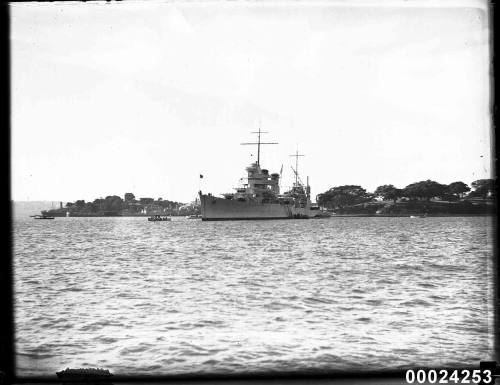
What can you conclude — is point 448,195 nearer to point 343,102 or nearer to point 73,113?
point 343,102

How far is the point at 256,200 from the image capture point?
31.3 m

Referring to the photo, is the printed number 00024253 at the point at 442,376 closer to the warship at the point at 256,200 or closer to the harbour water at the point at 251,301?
the harbour water at the point at 251,301

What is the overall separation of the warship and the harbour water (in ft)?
8.38

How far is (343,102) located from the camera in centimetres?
3259

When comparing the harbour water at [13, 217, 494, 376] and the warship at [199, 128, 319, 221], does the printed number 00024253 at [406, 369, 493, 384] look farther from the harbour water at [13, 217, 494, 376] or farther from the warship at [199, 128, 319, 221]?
the warship at [199, 128, 319, 221]

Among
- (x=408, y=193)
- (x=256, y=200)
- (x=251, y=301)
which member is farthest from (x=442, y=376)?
(x=256, y=200)

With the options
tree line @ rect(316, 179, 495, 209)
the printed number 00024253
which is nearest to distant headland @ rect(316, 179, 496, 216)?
tree line @ rect(316, 179, 495, 209)

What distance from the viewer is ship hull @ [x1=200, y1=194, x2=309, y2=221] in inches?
1238

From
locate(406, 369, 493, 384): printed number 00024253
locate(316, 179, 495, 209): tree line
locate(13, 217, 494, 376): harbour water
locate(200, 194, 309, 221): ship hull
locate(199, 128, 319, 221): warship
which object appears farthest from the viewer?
locate(200, 194, 309, 221): ship hull

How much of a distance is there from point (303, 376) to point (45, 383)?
1.02 meters

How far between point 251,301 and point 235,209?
1794 cm

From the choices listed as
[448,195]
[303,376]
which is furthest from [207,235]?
[303,376]

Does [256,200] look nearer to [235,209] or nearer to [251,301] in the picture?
[235,209]

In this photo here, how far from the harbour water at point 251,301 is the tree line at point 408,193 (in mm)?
2079
